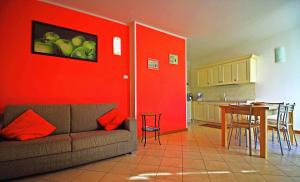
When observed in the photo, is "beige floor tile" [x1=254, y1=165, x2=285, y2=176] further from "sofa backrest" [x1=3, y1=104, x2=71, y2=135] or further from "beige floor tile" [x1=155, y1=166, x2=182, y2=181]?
"sofa backrest" [x1=3, y1=104, x2=71, y2=135]

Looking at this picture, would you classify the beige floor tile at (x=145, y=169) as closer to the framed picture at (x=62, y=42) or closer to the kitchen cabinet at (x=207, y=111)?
the framed picture at (x=62, y=42)

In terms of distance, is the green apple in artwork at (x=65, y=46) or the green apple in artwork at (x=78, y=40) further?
the green apple in artwork at (x=78, y=40)

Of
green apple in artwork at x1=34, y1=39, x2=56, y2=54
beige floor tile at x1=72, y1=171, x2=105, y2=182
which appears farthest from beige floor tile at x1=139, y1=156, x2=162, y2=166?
green apple in artwork at x1=34, y1=39, x2=56, y2=54

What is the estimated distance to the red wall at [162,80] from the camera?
3828 mm

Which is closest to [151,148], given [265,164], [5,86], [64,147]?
[64,147]

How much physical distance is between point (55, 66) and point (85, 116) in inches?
41.2

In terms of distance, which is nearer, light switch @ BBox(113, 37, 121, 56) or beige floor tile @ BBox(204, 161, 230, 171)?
beige floor tile @ BBox(204, 161, 230, 171)

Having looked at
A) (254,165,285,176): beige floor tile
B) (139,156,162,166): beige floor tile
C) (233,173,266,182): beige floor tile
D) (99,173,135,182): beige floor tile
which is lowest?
(139,156,162,166): beige floor tile

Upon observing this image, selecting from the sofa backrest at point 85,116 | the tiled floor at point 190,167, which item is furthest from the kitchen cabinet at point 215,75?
the sofa backrest at point 85,116

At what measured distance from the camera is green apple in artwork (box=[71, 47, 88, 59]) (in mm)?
3127

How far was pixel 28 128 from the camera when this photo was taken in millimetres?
2184

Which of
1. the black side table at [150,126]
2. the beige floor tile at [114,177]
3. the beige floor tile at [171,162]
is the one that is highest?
the black side table at [150,126]

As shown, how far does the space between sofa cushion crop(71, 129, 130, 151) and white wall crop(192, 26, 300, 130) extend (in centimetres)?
434

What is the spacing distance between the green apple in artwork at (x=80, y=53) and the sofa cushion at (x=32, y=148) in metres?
1.63
